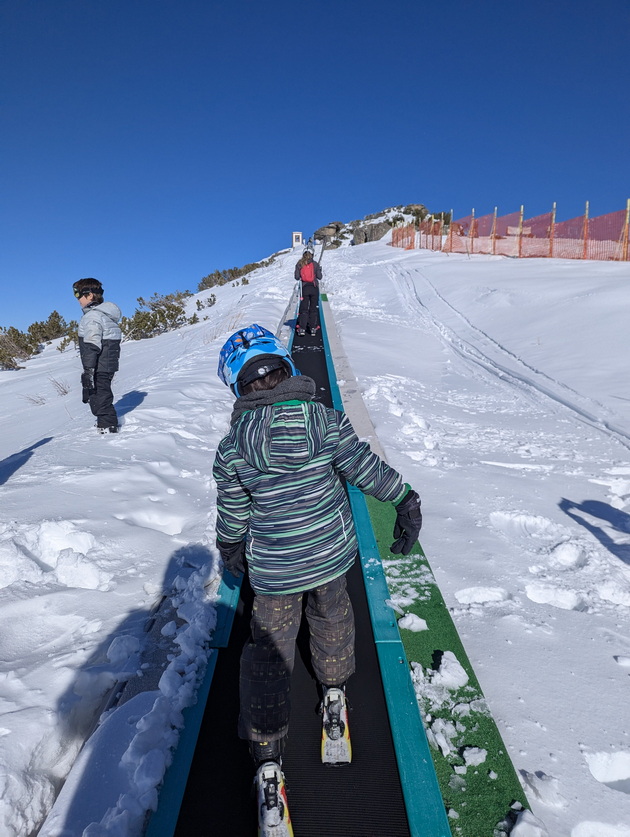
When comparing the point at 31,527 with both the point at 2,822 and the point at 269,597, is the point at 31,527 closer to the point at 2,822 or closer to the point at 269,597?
the point at 2,822

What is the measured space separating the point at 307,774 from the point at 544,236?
21361 millimetres

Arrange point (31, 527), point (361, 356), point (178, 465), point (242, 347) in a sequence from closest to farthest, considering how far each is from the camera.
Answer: point (242, 347) → point (31, 527) → point (178, 465) → point (361, 356)

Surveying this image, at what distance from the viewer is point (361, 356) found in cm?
902

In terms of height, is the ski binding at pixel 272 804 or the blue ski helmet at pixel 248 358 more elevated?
the blue ski helmet at pixel 248 358

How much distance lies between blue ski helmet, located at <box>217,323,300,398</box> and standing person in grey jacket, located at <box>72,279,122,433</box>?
139 inches

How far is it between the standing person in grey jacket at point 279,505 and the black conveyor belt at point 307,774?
0.26 metres

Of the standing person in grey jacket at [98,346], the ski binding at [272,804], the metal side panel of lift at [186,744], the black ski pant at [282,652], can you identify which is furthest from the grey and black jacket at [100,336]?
the ski binding at [272,804]

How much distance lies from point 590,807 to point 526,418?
4749 mm

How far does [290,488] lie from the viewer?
1776mm

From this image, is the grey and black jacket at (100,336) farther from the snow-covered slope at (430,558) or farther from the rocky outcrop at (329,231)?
the rocky outcrop at (329,231)

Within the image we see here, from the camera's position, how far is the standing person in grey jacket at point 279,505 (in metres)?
1.73

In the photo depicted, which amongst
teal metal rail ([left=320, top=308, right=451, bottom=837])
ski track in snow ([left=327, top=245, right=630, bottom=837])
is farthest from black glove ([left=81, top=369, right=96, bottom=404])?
teal metal rail ([left=320, top=308, right=451, bottom=837])

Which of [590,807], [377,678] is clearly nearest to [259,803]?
[377,678]

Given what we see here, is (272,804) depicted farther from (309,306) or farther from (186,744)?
(309,306)
